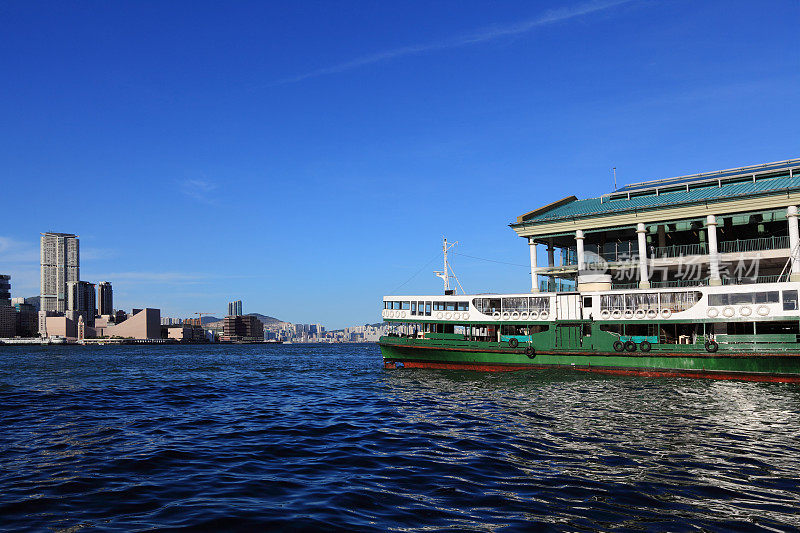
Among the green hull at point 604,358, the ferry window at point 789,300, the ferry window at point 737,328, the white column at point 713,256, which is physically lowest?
the green hull at point 604,358

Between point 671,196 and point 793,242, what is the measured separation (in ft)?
33.0

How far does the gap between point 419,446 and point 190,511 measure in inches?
273

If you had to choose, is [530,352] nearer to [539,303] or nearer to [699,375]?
[539,303]

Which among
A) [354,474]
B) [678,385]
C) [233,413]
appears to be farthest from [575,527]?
[678,385]

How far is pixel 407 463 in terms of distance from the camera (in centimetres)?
1220

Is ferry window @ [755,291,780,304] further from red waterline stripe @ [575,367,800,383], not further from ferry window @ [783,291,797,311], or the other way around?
red waterline stripe @ [575,367,800,383]

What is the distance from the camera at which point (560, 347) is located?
37531 millimetres

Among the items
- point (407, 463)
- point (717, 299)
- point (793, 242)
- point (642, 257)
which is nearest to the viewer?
point (407, 463)

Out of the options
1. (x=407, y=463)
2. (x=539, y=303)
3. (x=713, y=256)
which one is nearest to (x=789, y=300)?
(x=713, y=256)

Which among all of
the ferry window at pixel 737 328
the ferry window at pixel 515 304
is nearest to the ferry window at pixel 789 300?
the ferry window at pixel 737 328

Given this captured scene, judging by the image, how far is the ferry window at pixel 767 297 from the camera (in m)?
32.1

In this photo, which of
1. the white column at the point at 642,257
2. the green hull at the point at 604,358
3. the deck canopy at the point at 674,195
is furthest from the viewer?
the white column at the point at 642,257

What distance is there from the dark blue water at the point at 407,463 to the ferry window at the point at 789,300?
10.4m

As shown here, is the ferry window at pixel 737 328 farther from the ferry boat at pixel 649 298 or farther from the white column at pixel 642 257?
the white column at pixel 642 257
